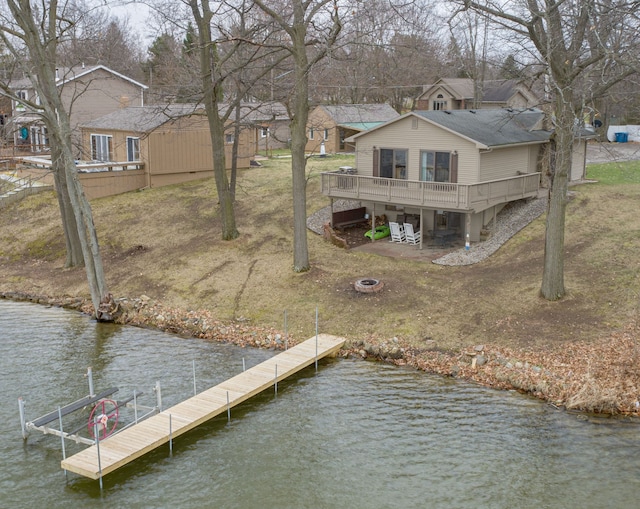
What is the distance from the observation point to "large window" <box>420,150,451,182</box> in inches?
1107

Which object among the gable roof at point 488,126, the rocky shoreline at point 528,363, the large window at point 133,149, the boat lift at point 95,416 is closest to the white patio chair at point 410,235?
the gable roof at point 488,126

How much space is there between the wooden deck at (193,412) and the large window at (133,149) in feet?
75.4

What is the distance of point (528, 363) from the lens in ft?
60.3

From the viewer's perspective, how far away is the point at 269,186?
3722cm

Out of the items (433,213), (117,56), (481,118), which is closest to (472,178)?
(433,213)

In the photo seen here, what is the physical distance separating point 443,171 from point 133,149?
2000 cm

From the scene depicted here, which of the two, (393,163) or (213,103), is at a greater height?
(213,103)

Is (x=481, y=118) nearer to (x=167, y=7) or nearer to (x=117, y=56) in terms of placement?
(x=167, y=7)

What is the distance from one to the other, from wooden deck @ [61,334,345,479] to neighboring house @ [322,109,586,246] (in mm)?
8921

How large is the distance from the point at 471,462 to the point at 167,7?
20.8m

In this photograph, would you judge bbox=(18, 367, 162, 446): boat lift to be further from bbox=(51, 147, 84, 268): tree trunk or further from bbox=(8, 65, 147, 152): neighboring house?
bbox=(8, 65, 147, 152): neighboring house

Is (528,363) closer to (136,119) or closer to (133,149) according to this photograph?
(133,149)

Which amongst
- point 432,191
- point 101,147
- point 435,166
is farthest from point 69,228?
point 435,166

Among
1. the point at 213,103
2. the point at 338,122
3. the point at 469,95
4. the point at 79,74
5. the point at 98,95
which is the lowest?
the point at 213,103
